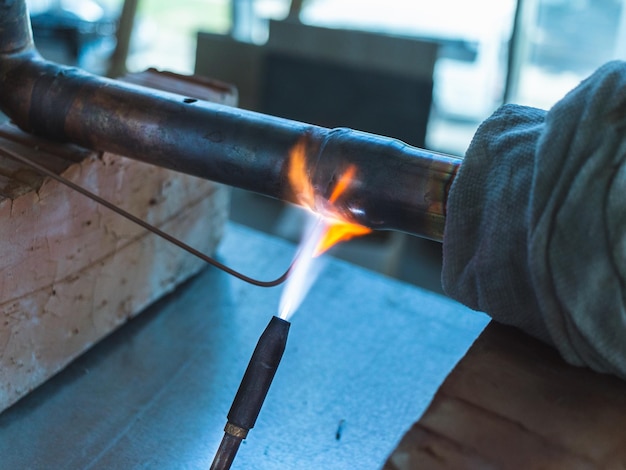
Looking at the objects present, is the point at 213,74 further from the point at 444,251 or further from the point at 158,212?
the point at 444,251

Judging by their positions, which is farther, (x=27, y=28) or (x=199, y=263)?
(x=199, y=263)

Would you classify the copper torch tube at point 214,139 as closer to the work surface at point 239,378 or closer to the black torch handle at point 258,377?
the black torch handle at point 258,377

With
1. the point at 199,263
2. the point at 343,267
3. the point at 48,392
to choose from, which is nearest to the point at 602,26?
the point at 343,267

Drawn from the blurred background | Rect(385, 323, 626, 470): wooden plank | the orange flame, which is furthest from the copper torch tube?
the blurred background

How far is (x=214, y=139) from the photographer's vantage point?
76 centimetres

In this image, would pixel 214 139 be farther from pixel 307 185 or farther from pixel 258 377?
pixel 258 377

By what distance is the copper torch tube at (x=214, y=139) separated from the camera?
0.69 meters

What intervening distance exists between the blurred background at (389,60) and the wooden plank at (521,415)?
5.93 feet

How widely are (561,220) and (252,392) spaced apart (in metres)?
0.33

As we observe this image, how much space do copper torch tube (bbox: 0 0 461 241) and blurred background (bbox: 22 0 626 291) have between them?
5.46 ft

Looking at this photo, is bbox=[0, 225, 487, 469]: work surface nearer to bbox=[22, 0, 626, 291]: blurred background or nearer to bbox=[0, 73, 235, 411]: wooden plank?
bbox=[0, 73, 235, 411]: wooden plank

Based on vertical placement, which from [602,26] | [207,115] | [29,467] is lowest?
[29,467]

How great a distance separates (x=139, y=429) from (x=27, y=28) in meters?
0.52

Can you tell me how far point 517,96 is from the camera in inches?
105
